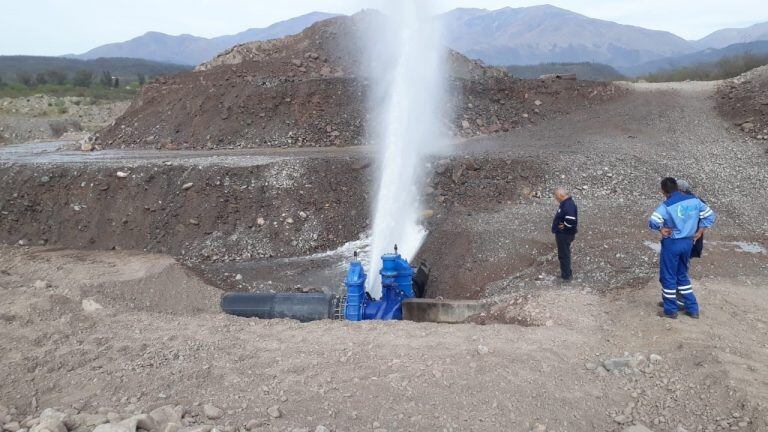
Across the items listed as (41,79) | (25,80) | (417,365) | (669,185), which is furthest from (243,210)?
(41,79)

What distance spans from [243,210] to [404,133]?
17.4 feet

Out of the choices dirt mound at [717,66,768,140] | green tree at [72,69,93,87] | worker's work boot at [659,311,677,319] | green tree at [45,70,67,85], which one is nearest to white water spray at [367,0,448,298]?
worker's work boot at [659,311,677,319]

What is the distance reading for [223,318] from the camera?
22.8ft

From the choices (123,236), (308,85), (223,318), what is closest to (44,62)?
(308,85)

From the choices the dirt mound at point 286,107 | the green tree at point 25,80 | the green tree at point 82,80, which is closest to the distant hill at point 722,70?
the dirt mound at point 286,107

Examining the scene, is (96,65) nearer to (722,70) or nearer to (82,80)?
(82,80)

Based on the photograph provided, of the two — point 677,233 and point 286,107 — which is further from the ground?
point 286,107

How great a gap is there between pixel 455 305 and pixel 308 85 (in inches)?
567

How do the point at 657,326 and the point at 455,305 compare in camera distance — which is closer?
the point at 657,326

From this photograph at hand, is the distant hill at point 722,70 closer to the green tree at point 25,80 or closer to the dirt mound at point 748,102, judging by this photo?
the dirt mound at point 748,102

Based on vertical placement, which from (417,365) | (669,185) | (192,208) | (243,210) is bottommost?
(417,365)

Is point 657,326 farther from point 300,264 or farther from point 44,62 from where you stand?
point 44,62

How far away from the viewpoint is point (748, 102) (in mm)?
16875

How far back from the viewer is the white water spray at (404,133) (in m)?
11.3
